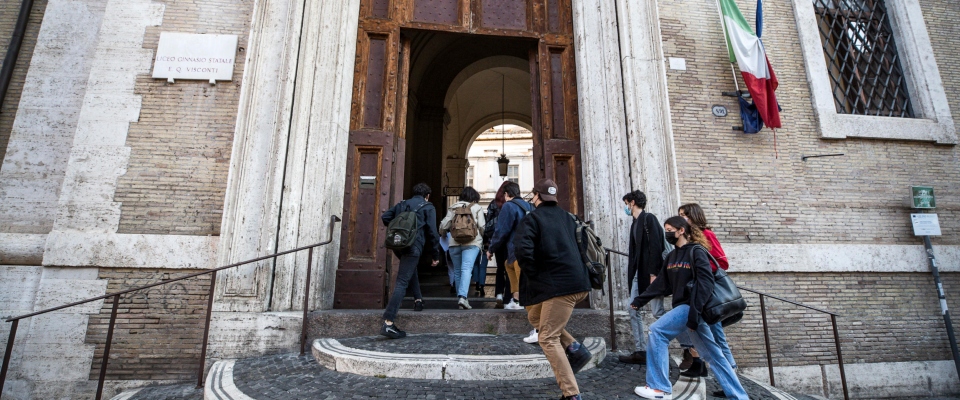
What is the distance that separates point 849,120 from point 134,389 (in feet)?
29.6

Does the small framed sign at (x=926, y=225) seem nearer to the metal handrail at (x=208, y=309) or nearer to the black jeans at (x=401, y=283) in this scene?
the black jeans at (x=401, y=283)

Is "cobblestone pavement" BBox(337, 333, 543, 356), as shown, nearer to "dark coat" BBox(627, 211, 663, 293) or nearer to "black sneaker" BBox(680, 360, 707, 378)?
"dark coat" BBox(627, 211, 663, 293)

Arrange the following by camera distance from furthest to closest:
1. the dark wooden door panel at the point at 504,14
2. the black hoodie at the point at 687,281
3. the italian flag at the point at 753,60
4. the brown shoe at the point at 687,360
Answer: the dark wooden door panel at the point at 504,14 < the italian flag at the point at 753,60 < the brown shoe at the point at 687,360 < the black hoodie at the point at 687,281

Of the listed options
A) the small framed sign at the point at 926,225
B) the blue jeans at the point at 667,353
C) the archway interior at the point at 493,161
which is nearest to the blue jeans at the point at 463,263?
the blue jeans at the point at 667,353

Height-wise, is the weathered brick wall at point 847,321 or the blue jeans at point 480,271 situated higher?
the blue jeans at point 480,271

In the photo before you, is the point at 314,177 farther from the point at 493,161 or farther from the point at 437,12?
the point at 493,161

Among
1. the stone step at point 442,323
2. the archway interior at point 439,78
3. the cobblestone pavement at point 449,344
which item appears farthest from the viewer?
the archway interior at point 439,78

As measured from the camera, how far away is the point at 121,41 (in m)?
5.52

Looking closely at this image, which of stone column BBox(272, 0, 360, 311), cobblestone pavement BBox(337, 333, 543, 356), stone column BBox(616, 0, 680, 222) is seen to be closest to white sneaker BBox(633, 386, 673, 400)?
cobblestone pavement BBox(337, 333, 543, 356)

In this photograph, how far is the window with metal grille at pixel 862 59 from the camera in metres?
6.72

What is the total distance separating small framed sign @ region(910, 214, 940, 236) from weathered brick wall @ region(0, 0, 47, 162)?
11.1 m

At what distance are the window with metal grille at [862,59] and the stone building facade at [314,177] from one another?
0.27m

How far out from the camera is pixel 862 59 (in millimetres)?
6938

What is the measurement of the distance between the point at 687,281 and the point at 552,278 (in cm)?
114
